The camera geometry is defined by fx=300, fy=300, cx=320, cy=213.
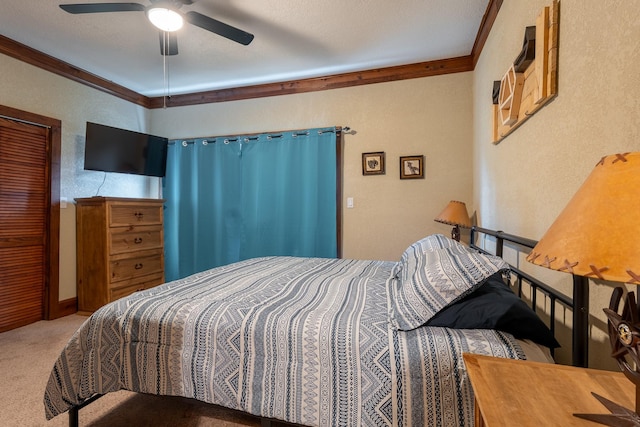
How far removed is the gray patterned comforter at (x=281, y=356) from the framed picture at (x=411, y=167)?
193 cm

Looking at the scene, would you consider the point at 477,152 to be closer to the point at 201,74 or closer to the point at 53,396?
the point at 201,74

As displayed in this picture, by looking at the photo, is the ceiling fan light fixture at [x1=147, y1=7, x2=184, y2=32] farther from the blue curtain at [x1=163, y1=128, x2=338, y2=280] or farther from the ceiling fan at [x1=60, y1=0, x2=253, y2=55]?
the blue curtain at [x1=163, y1=128, x2=338, y2=280]

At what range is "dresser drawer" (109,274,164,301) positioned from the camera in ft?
10.3

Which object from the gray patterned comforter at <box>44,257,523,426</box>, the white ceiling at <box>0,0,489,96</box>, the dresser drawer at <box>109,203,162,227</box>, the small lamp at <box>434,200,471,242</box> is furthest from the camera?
the dresser drawer at <box>109,203,162,227</box>

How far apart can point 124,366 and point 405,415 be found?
3.94 ft

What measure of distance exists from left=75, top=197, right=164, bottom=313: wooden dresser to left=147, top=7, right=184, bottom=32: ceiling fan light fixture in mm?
1873

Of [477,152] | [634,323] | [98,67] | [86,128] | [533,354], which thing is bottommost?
[533,354]

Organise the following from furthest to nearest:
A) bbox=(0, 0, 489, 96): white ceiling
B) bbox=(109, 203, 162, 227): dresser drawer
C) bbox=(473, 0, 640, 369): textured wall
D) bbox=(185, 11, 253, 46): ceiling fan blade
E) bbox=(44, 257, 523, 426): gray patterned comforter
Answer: bbox=(109, 203, 162, 227): dresser drawer, bbox=(0, 0, 489, 96): white ceiling, bbox=(185, 11, 253, 46): ceiling fan blade, bbox=(44, 257, 523, 426): gray patterned comforter, bbox=(473, 0, 640, 369): textured wall

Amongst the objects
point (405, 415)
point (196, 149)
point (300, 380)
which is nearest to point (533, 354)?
point (405, 415)

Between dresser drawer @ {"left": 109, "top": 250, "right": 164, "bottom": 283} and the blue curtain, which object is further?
the blue curtain

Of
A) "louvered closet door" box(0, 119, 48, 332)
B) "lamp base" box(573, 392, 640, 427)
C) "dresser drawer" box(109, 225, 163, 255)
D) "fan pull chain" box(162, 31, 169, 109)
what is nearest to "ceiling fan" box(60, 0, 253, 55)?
"fan pull chain" box(162, 31, 169, 109)

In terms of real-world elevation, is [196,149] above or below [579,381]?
above

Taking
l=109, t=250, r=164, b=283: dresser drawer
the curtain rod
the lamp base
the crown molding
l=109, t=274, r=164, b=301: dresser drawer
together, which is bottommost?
l=109, t=274, r=164, b=301: dresser drawer

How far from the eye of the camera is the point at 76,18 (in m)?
2.39
